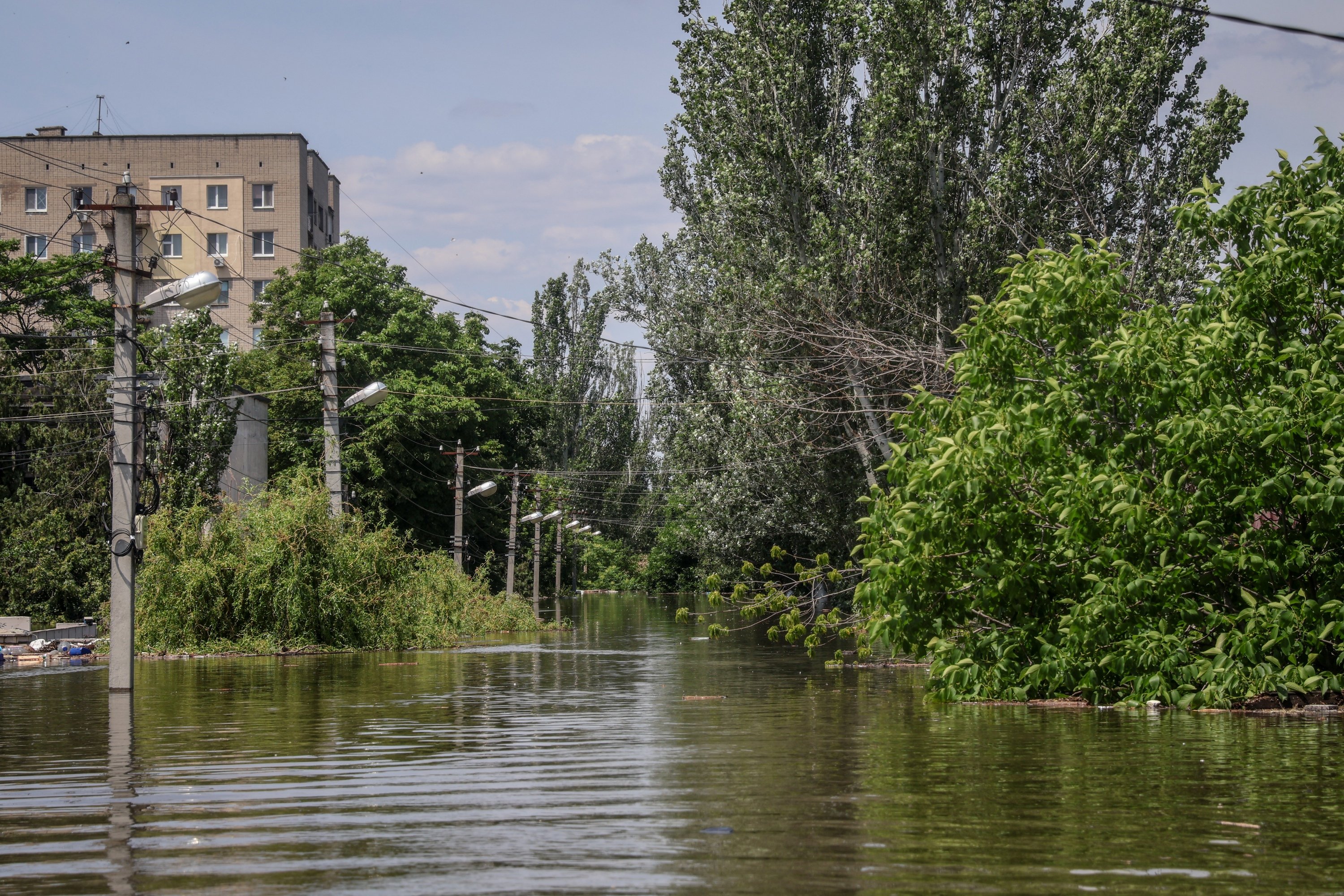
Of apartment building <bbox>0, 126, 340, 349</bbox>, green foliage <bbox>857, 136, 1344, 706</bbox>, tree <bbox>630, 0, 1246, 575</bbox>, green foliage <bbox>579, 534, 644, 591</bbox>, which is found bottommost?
green foliage <bbox>579, 534, 644, 591</bbox>

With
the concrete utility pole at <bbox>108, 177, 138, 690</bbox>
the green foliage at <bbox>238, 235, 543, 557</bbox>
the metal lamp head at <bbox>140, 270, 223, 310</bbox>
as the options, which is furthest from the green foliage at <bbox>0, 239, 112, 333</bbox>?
the metal lamp head at <bbox>140, 270, 223, 310</bbox>

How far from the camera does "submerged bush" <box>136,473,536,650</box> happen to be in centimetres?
2759

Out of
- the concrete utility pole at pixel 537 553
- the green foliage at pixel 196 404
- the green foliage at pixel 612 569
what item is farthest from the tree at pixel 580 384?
the green foliage at pixel 196 404

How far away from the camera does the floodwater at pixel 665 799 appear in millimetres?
5188

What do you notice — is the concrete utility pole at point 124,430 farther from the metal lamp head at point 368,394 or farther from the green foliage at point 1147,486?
the metal lamp head at point 368,394

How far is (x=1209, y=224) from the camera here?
14781 mm

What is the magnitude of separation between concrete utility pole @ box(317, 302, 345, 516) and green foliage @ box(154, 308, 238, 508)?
1003cm

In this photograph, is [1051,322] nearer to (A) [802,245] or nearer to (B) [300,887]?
(B) [300,887]

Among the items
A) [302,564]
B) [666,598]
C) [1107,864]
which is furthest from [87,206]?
[666,598]

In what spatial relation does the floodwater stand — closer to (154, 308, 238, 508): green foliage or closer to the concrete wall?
(154, 308, 238, 508): green foliage

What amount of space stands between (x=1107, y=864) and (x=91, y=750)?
854 cm

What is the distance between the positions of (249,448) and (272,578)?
777 inches

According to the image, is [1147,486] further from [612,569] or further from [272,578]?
[612,569]

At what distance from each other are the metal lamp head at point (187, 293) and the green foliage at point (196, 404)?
24560mm
